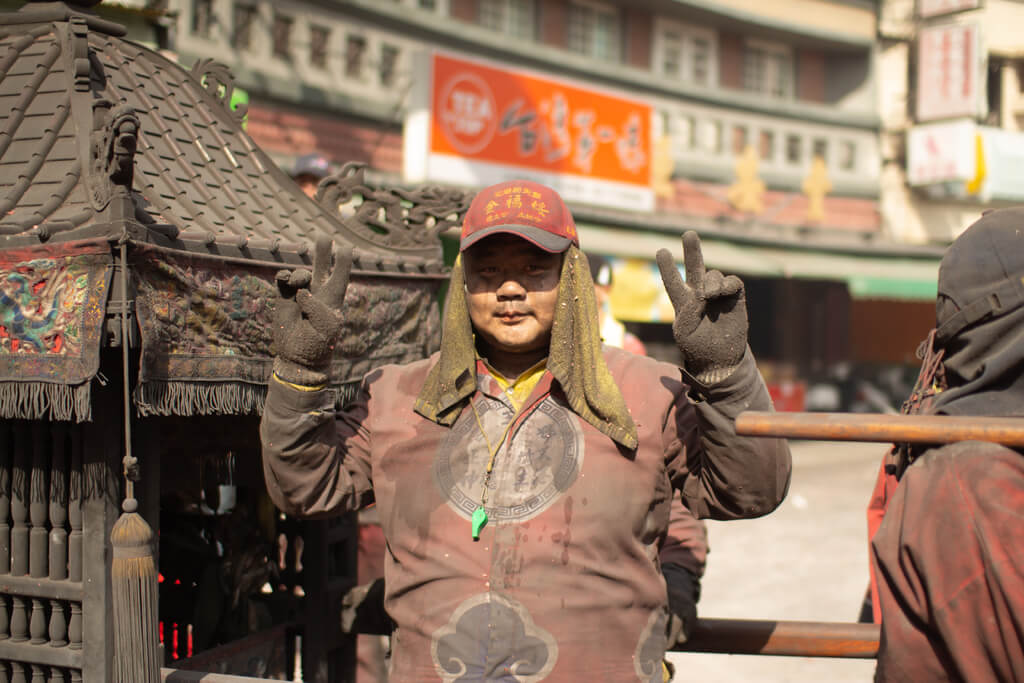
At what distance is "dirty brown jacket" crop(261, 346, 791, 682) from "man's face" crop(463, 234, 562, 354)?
0.52 ft

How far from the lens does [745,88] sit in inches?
772

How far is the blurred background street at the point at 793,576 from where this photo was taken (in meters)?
6.00

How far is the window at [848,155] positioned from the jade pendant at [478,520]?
61.8ft

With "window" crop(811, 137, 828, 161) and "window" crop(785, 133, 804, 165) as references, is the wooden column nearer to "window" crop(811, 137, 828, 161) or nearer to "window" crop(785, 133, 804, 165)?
"window" crop(785, 133, 804, 165)

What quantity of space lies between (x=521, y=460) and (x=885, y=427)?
0.92 metres

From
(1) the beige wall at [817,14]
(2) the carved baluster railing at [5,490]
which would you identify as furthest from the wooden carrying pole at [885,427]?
(1) the beige wall at [817,14]

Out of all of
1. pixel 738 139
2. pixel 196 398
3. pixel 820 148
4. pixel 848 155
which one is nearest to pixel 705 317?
pixel 196 398

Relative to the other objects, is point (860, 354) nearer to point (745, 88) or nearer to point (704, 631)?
point (745, 88)

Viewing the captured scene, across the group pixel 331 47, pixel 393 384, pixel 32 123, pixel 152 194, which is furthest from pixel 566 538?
pixel 331 47

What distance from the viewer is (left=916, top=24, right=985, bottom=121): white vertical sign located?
18578 mm

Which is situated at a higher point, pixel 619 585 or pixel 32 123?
pixel 32 123

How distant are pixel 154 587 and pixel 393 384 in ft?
2.53

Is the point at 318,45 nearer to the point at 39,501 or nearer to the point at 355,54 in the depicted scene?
the point at 355,54

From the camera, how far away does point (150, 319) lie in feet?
7.86
